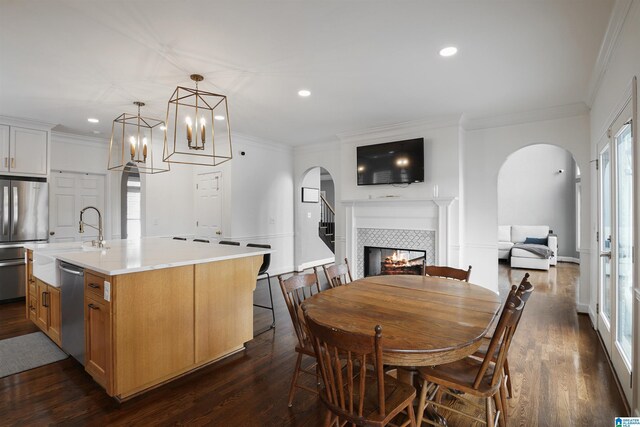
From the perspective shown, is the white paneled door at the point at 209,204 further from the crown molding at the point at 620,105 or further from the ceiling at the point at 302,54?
the crown molding at the point at 620,105

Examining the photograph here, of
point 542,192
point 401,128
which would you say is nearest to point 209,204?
point 401,128

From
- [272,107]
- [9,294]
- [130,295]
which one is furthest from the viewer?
[9,294]

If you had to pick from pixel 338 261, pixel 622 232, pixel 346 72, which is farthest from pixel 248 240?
pixel 622 232

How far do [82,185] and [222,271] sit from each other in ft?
14.5

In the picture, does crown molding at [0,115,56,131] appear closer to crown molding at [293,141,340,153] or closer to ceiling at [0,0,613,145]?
ceiling at [0,0,613,145]

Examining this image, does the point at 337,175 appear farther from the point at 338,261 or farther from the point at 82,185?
the point at 82,185

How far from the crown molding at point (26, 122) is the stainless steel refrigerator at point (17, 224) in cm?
75

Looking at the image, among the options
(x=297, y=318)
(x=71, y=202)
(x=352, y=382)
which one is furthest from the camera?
(x=71, y=202)

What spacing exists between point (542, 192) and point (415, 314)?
29.5 ft

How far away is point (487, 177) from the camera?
188 inches

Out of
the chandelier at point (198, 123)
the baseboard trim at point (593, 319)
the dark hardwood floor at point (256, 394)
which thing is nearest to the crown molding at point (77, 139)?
the chandelier at point (198, 123)

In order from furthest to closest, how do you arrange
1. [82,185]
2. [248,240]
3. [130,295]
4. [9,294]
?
[248,240] < [82,185] < [9,294] < [130,295]

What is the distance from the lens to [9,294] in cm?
452

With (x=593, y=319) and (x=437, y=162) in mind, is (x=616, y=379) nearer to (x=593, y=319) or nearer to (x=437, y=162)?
(x=593, y=319)
